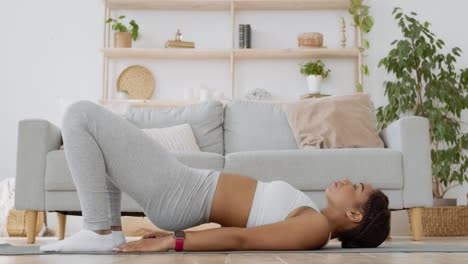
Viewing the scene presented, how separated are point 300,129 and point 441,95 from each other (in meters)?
1.52

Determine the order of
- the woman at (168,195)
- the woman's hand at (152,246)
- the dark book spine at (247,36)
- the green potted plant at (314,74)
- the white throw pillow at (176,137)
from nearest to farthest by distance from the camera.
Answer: the woman's hand at (152,246) < the woman at (168,195) < the white throw pillow at (176,137) < the green potted plant at (314,74) < the dark book spine at (247,36)

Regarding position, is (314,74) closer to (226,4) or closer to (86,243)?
(226,4)

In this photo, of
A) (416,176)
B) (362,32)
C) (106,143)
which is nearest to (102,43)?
(362,32)

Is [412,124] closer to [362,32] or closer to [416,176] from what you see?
[416,176]

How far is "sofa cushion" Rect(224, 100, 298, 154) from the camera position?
3.74m

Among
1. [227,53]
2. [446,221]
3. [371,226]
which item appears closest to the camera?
[371,226]

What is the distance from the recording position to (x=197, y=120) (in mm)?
3824

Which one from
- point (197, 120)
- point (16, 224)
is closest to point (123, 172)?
point (197, 120)

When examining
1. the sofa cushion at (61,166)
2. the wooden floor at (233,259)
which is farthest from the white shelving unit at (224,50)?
the wooden floor at (233,259)

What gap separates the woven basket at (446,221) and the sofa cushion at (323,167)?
1.14m

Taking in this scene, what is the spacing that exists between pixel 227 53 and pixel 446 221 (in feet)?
6.84

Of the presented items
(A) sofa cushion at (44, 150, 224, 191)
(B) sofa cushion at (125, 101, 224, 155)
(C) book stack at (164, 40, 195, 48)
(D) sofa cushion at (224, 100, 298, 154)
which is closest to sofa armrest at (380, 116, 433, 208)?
(D) sofa cushion at (224, 100, 298, 154)

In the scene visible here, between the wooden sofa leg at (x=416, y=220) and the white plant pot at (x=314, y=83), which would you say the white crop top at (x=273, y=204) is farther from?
the white plant pot at (x=314, y=83)

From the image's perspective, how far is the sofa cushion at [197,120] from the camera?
3781mm
